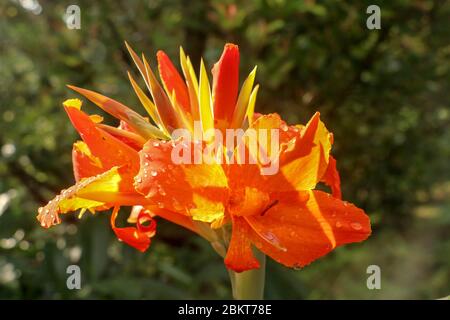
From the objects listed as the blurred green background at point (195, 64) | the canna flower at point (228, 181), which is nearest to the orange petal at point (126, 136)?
the canna flower at point (228, 181)

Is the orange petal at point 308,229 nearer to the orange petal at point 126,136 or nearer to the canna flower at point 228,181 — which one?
the canna flower at point 228,181

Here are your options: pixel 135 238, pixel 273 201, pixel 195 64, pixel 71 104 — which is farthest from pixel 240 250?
pixel 195 64

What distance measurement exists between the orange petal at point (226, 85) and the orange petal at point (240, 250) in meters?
0.14

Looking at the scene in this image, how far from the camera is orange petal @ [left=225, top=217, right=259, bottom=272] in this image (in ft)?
2.30

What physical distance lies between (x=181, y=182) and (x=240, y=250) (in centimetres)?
11

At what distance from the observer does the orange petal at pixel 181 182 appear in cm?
67

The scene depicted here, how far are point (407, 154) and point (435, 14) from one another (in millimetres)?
505

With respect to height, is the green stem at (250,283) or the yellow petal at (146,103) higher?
the yellow petal at (146,103)

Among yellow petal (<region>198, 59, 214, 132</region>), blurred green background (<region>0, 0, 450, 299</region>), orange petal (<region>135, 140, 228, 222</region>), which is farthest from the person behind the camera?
blurred green background (<region>0, 0, 450, 299</region>)

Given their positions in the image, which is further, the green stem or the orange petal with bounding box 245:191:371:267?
the green stem

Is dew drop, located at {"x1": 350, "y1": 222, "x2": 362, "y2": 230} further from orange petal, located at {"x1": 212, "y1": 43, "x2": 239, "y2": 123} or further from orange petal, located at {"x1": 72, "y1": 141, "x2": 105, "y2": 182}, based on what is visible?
orange petal, located at {"x1": 72, "y1": 141, "x2": 105, "y2": 182}

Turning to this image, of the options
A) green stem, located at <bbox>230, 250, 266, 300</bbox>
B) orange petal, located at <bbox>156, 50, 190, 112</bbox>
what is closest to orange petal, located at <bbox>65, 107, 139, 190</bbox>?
orange petal, located at <bbox>156, 50, 190, 112</bbox>
